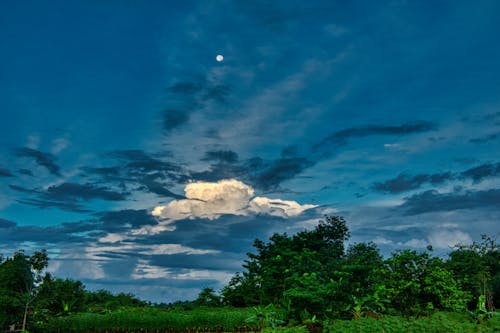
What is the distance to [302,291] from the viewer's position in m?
27.2

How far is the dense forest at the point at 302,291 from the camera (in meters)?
22.3

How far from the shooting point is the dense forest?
22312mm

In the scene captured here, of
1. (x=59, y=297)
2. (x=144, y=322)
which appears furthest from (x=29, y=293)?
(x=144, y=322)

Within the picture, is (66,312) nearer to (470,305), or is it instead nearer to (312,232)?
(312,232)

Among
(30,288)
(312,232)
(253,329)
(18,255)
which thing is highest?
(312,232)

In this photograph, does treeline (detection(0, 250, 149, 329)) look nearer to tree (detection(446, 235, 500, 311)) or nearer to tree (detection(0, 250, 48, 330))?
tree (detection(0, 250, 48, 330))

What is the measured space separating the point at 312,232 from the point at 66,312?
23636 mm

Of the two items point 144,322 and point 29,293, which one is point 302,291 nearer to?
point 144,322

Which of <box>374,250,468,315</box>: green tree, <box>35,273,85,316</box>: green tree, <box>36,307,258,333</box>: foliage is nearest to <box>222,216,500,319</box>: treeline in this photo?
<box>374,250,468,315</box>: green tree

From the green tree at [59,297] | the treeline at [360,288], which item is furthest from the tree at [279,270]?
the green tree at [59,297]

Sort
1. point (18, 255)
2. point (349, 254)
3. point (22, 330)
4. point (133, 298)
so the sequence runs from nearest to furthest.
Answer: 1. point (22, 330)
2. point (18, 255)
3. point (133, 298)
4. point (349, 254)

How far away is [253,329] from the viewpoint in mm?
24625

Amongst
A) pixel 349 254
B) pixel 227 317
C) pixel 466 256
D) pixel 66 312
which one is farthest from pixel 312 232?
pixel 66 312

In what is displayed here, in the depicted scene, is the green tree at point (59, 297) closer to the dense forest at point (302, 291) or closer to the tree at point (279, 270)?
the dense forest at point (302, 291)
